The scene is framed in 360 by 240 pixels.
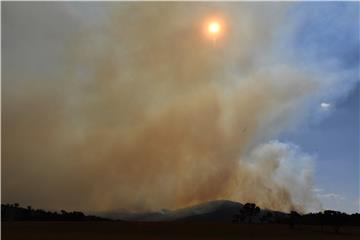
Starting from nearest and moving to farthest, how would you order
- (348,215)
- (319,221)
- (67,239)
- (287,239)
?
(67,239) → (287,239) → (319,221) → (348,215)

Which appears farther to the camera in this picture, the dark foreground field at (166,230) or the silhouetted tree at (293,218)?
the silhouetted tree at (293,218)

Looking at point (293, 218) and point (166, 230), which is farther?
point (293, 218)

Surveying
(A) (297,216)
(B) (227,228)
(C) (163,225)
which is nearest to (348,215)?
(A) (297,216)

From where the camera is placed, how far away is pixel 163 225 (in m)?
120

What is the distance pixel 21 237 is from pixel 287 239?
45.1m

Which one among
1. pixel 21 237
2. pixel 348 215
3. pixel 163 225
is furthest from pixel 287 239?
pixel 348 215

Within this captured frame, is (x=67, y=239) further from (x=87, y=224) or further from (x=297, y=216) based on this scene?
(x=297, y=216)

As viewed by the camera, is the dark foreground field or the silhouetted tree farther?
the silhouetted tree

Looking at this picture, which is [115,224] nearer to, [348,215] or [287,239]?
[287,239]

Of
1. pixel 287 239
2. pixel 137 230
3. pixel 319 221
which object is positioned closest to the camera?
pixel 287 239

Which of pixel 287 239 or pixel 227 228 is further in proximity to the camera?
pixel 227 228

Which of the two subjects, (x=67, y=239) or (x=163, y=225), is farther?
(x=163, y=225)

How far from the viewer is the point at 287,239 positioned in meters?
91.7

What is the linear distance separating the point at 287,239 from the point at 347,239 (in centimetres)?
1085
